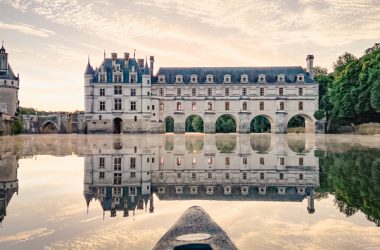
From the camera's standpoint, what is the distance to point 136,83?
51.4 meters

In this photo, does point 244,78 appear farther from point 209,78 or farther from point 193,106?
point 193,106

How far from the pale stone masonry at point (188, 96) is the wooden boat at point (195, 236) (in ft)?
157

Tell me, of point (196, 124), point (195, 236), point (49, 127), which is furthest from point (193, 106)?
point (195, 236)

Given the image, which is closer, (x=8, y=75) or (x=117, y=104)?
(x=8, y=75)

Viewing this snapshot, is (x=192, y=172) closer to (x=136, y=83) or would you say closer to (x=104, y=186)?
(x=104, y=186)

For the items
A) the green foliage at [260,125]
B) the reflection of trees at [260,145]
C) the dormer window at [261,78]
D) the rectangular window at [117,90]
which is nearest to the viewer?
the reflection of trees at [260,145]

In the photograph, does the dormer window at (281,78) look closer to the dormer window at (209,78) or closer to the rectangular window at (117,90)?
the dormer window at (209,78)

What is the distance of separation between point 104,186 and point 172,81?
156ft

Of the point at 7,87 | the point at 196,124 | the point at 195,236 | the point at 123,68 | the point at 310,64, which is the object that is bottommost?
the point at 195,236

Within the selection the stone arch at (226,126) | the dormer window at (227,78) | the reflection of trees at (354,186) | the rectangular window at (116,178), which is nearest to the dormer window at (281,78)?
the dormer window at (227,78)

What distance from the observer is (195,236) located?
3.12 meters

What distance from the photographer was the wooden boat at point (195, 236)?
9.54 feet

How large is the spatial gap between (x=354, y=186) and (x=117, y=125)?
4769 cm

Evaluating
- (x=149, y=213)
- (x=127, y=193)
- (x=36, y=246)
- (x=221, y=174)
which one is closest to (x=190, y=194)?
(x=127, y=193)
